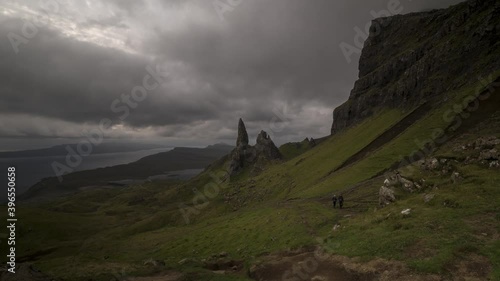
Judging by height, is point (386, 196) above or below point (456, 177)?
below

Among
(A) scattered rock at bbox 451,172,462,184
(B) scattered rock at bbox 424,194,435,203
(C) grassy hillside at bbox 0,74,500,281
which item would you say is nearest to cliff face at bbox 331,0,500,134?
(C) grassy hillside at bbox 0,74,500,281

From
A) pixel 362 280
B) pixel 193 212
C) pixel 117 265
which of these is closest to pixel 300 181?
pixel 193 212

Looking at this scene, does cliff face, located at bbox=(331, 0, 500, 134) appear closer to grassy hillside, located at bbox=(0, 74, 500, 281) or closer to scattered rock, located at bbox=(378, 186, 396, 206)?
grassy hillside, located at bbox=(0, 74, 500, 281)

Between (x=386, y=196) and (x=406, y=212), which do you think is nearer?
(x=406, y=212)

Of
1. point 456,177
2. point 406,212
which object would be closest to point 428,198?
point 406,212

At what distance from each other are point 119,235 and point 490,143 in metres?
122

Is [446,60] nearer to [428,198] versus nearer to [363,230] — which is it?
[428,198]

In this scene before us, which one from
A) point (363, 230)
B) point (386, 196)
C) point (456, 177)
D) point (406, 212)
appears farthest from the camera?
point (386, 196)

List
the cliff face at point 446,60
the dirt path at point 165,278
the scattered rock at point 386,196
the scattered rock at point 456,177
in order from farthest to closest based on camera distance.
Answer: the cliff face at point 446,60, the scattered rock at point 386,196, the scattered rock at point 456,177, the dirt path at point 165,278

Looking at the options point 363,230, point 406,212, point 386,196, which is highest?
point 386,196

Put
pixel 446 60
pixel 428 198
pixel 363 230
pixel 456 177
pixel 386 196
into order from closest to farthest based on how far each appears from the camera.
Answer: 1. pixel 363 230
2. pixel 428 198
3. pixel 456 177
4. pixel 386 196
5. pixel 446 60

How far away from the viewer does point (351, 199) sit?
60875mm

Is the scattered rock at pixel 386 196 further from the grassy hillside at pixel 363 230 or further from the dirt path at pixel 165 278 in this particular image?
the dirt path at pixel 165 278

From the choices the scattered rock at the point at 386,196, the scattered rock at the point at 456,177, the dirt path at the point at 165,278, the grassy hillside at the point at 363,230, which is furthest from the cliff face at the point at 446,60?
the dirt path at the point at 165,278
